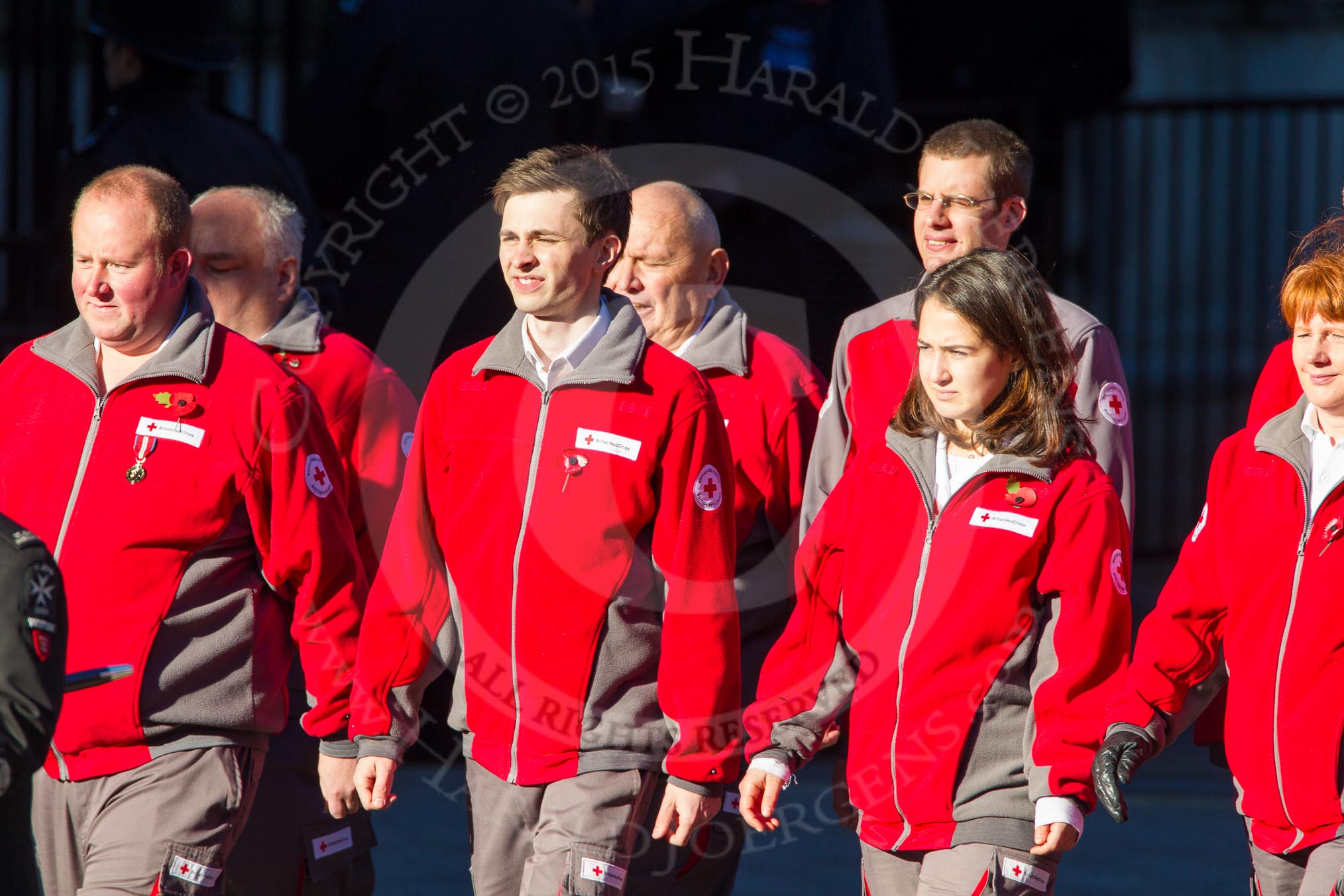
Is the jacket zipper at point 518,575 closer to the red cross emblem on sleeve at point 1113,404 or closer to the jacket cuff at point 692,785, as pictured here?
the jacket cuff at point 692,785

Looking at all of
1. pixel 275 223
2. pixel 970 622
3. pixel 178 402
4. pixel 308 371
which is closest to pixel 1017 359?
pixel 970 622

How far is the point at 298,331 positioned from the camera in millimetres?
4766

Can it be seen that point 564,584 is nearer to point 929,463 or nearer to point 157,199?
point 929,463

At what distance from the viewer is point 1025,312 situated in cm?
372

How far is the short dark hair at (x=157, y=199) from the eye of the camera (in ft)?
12.6

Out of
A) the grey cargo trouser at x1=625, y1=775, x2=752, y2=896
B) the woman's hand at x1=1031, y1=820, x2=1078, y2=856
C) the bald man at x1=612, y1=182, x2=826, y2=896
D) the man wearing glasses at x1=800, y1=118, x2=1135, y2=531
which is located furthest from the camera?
the bald man at x1=612, y1=182, x2=826, y2=896

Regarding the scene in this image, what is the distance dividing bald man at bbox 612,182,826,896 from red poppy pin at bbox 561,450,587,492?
2.64 feet

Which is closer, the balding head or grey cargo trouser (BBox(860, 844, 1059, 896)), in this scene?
grey cargo trouser (BBox(860, 844, 1059, 896))

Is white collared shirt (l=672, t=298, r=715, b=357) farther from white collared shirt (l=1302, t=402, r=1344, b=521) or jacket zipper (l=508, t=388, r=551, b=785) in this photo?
white collared shirt (l=1302, t=402, r=1344, b=521)

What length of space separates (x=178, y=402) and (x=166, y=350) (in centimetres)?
11

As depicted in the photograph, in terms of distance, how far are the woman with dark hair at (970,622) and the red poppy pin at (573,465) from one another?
52cm

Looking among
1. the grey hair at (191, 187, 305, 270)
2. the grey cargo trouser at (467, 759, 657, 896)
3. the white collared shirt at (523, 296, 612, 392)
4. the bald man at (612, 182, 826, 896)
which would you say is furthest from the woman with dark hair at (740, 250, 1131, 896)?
the grey hair at (191, 187, 305, 270)

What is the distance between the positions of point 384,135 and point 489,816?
2.92 metres

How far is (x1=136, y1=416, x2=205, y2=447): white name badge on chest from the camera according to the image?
3855 millimetres
